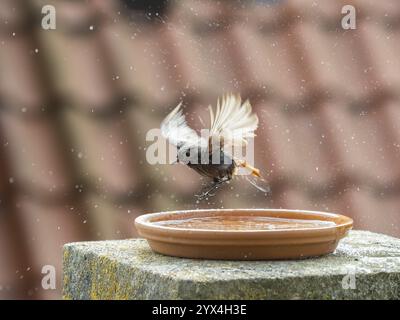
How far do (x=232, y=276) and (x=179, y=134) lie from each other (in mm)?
397

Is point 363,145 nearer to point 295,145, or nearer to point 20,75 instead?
point 295,145

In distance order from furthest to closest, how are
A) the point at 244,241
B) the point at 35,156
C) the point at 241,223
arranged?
the point at 35,156 → the point at 241,223 → the point at 244,241

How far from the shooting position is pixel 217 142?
→ 1595 mm

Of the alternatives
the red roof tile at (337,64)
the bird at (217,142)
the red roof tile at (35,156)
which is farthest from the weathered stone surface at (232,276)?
the red roof tile at (337,64)

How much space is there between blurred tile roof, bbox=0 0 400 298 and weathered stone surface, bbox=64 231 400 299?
32cm

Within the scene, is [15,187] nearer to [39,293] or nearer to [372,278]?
[39,293]

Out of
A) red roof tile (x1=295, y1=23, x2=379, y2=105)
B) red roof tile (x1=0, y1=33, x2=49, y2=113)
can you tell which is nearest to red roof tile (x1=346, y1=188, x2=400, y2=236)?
red roof tile (x1=295, y1=23, x2=379, y2=105)

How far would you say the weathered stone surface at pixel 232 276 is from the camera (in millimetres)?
1362

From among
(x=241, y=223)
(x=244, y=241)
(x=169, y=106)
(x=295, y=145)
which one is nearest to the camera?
(x=244, y=241)

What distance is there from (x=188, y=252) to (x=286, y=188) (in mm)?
756

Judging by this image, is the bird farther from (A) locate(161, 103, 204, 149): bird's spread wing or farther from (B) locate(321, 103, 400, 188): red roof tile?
(B) locate(321, 103, 400, 188): red roof tile

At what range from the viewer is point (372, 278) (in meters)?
1.46

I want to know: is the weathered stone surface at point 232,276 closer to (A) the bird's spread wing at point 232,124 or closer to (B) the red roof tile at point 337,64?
(A) the bird's spread wing at point 232,124

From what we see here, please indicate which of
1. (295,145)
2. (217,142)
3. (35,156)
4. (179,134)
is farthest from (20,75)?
(295,145)
